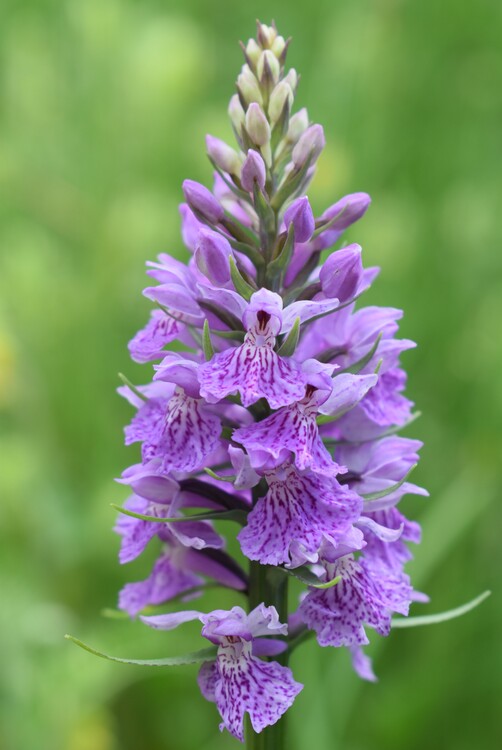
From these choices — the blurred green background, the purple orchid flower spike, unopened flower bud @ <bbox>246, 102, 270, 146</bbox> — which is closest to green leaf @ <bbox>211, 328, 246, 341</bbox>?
the purple orchid flower spike

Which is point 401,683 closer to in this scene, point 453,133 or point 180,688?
point 180,688

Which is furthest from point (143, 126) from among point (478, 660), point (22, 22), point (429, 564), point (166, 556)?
point (166, 556)

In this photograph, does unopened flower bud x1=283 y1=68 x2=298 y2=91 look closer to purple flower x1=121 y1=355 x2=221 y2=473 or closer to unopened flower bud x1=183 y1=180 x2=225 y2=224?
unopened flower bud x1=183 y1=180 x2=225 y2=224

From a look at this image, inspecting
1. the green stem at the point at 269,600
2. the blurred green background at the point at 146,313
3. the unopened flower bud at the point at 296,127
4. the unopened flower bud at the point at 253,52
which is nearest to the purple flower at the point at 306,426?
the green stem at the point at 269,600

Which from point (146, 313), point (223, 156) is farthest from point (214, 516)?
point (146, 313)

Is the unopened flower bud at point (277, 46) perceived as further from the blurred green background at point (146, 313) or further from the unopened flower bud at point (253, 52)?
the blurred green background at point (146, 313)

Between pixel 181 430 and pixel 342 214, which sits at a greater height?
pixel 342 214

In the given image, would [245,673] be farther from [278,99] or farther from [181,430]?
[278,99]
